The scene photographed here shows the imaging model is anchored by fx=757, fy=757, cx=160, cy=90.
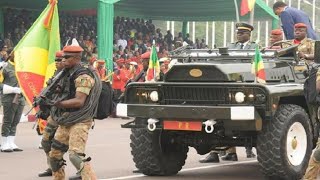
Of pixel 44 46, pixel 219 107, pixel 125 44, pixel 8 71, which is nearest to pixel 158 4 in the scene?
pixel 125 44

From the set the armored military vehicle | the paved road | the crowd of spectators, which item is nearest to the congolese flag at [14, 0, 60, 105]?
the paved road

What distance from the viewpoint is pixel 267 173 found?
30.2ft

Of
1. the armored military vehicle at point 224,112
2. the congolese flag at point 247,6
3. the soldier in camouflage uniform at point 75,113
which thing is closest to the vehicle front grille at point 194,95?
the armored military vehicle at point 224,112

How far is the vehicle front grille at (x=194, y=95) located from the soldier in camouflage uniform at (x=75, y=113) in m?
1.62

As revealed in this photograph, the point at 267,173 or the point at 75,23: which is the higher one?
the point at 75,23

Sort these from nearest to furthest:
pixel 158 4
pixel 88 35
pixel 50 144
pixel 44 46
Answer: pixel 50 144 → pixel 44 46 → pixel 88 35 → pixel 158 4

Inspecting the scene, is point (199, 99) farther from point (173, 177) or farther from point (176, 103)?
point (173, 177)

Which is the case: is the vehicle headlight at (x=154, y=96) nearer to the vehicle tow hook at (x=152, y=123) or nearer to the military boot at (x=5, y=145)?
the vehicle tow hook at (x=152, y=123)

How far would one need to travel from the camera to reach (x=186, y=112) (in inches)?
364

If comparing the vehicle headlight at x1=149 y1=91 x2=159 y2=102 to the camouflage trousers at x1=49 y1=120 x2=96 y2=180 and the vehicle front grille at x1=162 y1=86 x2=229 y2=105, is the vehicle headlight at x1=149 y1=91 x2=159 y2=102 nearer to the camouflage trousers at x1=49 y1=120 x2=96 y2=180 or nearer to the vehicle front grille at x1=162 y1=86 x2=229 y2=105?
the vehicle front grille at x1=162 y1=86 x2=229 y2=105

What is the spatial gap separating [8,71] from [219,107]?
536cm

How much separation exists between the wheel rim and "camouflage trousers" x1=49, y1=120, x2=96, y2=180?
268cm

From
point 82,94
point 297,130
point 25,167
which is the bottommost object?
point 25,167

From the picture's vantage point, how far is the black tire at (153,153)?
10047 mm
